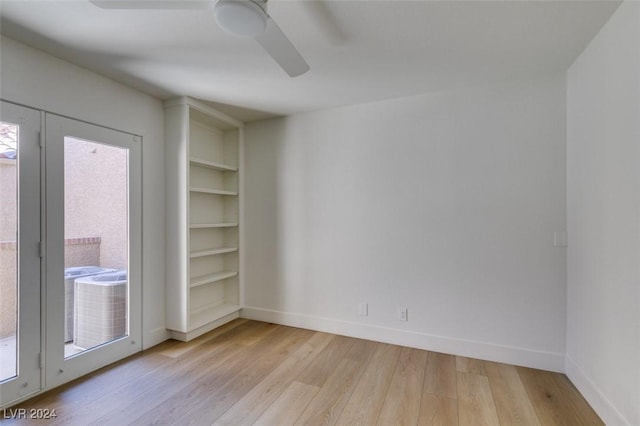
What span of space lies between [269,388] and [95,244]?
182cm

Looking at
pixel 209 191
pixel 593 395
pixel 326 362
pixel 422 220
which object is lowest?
pixel 326 362

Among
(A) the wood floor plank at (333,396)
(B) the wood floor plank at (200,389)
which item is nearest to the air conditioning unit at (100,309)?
(B) the wood floor plank at (200,389)

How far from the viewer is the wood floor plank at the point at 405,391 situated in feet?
6.09

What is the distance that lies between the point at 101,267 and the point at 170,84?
168 cm

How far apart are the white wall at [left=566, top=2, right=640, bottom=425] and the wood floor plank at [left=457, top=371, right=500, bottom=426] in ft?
2.01

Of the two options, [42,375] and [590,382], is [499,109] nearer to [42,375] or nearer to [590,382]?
[590,382]

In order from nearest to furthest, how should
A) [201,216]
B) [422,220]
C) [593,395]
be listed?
[593,395] → [422,220] → [201,216]

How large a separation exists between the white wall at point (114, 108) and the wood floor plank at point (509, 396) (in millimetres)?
2969

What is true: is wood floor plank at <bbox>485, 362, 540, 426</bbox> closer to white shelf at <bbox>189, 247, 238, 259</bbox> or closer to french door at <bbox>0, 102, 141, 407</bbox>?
white shelf at <bbox>189, 247, 238, 259</bbox>

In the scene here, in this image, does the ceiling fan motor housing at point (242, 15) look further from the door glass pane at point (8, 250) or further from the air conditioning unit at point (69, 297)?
the air conditioning unit at point (69, 297)

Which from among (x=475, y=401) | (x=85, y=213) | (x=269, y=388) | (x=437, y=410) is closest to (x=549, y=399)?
(x=475, y=401)

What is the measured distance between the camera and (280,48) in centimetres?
160

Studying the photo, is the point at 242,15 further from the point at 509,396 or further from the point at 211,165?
the point at 509,396

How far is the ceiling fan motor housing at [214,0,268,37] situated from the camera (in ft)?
4.29
